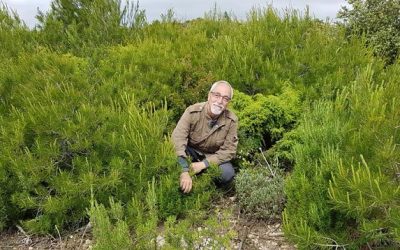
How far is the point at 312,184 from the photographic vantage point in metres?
3.55

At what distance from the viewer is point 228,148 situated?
462 cm

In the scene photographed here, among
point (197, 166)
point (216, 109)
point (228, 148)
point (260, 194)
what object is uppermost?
point (216, 109)

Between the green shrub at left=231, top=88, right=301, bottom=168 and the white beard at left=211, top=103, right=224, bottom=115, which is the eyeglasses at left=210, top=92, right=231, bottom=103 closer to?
the white beard at left=211, top=103, right=224, bottom=115

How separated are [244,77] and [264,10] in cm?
231

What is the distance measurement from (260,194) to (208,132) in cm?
82

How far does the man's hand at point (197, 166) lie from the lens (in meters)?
4.38

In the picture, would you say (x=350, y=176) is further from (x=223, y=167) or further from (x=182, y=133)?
(x=182, y=133)

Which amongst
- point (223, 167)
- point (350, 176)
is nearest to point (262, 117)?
point (223, 167)

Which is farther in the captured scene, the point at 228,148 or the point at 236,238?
the point at 228,148

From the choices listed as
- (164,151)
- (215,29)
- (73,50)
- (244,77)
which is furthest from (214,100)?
(215,29)

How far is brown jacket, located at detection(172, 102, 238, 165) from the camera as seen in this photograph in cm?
457

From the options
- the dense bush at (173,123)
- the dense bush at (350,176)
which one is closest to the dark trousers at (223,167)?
the dense bush at (173,123)

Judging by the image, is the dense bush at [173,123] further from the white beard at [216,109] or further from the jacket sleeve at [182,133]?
the white beard at [216,109]

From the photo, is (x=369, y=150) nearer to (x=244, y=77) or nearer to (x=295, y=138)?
(x=295, y=138)
